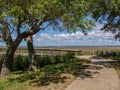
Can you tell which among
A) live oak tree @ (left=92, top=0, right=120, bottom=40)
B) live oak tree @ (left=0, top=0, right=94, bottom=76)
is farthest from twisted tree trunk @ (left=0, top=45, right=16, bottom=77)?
live oak tree @ (left=92, top=0, right=120, bottom=40)

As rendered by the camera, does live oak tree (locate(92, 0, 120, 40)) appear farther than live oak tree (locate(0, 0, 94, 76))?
Yes

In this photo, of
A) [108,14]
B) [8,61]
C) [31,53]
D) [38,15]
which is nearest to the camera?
[38,15]

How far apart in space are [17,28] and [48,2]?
513cm

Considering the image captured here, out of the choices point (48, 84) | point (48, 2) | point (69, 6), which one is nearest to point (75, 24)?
point (69, 6)

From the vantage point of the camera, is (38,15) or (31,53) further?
(31,53)

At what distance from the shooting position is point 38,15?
45.5ft

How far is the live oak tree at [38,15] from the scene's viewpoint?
45.3ft

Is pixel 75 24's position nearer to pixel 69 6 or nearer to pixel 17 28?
pixel 69 6

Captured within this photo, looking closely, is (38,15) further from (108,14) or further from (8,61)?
(108,14)

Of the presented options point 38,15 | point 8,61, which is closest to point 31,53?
point 8,61

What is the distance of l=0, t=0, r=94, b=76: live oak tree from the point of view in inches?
544

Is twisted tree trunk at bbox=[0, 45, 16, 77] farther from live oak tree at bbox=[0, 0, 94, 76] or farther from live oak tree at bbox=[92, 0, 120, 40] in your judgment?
live oak tree at bbox=[92, 0, 120, 40]

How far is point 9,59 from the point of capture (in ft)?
65.5

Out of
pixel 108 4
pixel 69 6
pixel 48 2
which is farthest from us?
pixel 108 4
